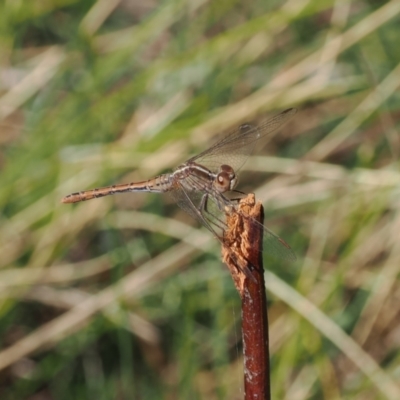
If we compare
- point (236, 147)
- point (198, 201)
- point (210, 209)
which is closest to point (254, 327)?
point (210, 209)

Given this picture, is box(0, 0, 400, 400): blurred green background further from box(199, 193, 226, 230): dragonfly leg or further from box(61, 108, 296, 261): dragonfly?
box(199, 193, 226, 230): dragonfly leg

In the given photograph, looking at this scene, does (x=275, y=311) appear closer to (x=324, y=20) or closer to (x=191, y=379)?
(x=191, y=379)

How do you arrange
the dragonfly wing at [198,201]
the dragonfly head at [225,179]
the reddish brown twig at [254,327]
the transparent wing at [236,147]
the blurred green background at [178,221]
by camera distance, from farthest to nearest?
the blurred green background at [178,221] < the transparent wing at [236,147] < the dragonfly head at [225,179] < the dragonfly wing at [198,201] < the reddish brown twig at [254,327]

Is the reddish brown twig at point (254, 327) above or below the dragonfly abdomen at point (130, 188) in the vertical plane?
below

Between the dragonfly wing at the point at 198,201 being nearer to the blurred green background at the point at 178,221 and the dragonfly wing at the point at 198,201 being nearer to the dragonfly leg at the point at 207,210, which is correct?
the dragonfly leg at the point at 207,210

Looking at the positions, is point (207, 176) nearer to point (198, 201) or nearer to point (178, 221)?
point (198, 201)

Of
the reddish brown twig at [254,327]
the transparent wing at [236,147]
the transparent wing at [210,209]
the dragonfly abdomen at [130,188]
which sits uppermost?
the dragonfly abdomen at [130,188]

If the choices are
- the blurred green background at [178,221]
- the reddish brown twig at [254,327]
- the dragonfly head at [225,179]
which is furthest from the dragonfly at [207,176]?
the reddish brown twig at [254,327]
